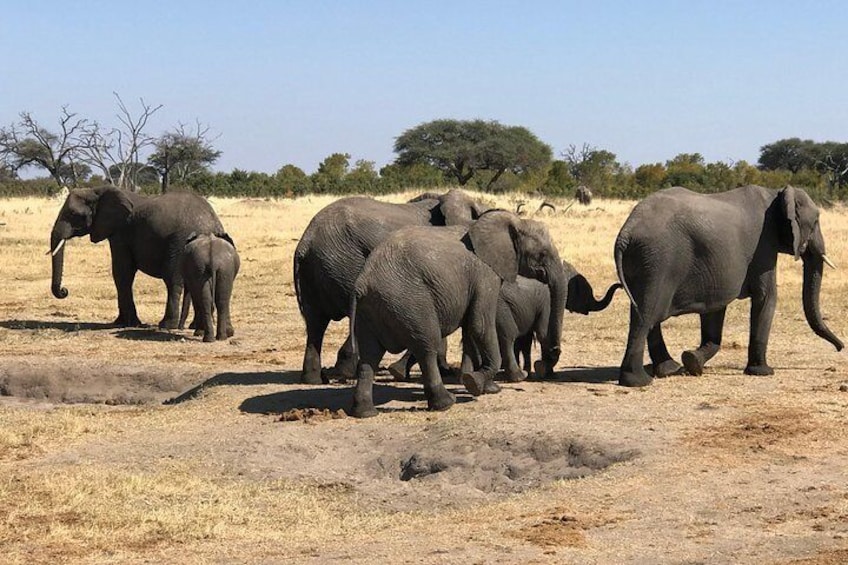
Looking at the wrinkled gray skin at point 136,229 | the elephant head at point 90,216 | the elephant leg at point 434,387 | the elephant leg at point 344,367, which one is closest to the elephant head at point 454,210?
the elephant leg at point 344,367

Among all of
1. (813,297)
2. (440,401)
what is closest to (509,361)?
(440,401)

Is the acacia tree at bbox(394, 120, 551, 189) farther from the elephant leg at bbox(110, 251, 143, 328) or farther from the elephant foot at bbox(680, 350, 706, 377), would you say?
the elephant foot at bbox(680, 350, 706, 377)

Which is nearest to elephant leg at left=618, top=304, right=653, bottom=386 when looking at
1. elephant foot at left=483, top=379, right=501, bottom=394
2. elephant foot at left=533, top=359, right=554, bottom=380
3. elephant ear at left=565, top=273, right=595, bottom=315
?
elephant foot at left=533, top=359, right=554, bottom=380

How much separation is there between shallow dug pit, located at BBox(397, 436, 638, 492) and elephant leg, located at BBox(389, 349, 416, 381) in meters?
2.84

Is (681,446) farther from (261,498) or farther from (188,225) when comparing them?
(188,225)

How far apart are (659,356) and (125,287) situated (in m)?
8.36

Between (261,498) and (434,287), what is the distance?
2644mm

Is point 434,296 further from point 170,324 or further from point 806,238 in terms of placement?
point 170,324

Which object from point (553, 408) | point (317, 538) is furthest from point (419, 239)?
point (317, 538)

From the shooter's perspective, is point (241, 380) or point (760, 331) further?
point (241, 380)

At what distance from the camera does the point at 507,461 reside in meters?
9.60

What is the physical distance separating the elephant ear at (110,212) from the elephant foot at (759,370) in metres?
9.25

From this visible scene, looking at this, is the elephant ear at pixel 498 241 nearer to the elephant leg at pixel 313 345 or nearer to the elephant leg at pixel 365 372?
the elephant leg at pixel 365 372

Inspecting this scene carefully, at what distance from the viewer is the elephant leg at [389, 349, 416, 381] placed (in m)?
12.8
